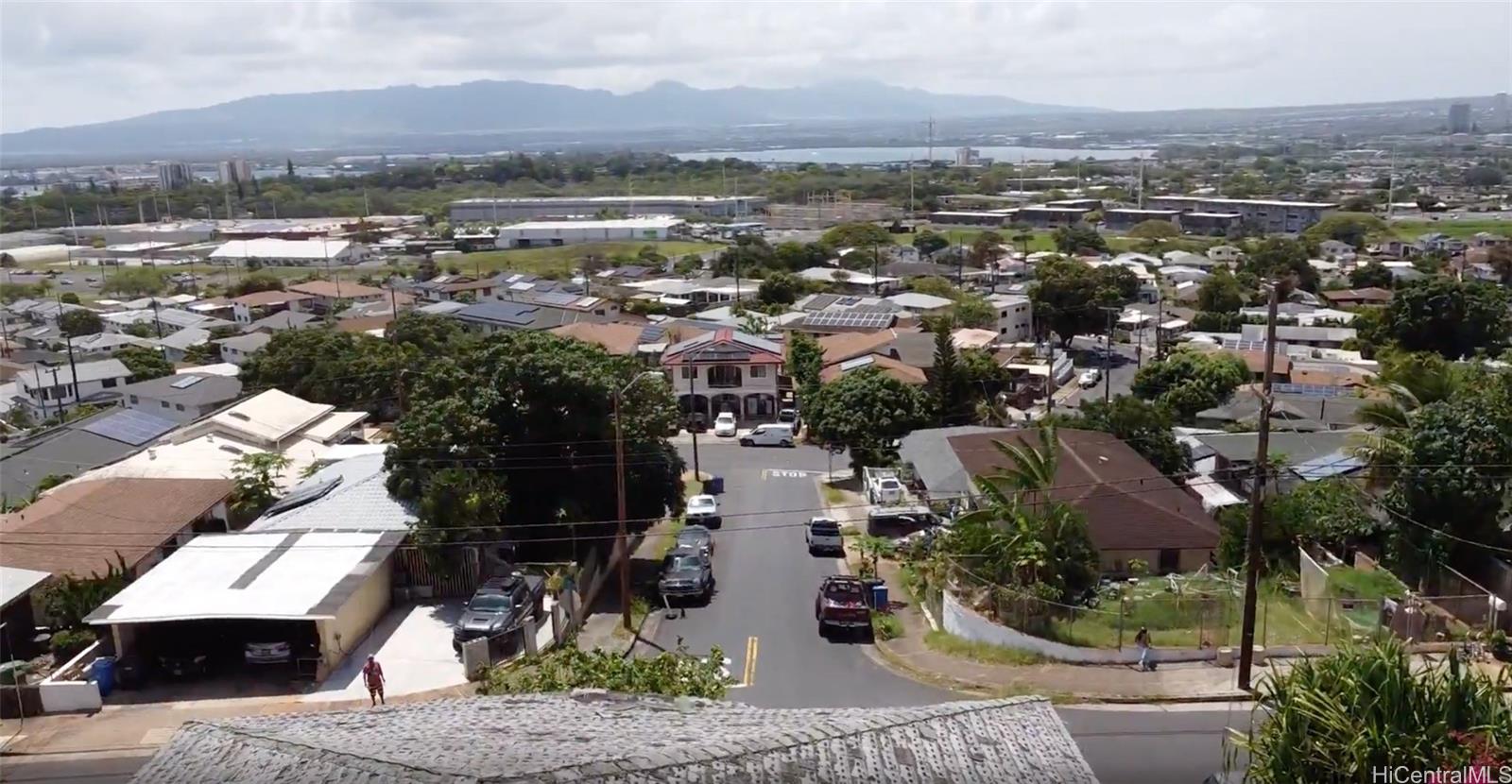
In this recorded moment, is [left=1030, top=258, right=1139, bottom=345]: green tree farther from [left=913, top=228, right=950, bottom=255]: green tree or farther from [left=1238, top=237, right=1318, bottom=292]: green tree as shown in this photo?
[left=913, top=228, right=950, bottom=255]: green tree

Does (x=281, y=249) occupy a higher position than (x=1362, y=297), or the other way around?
(x=281, y=249)

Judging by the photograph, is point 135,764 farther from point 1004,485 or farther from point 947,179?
point 947,179

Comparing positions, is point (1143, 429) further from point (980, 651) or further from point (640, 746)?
point (640, 746)

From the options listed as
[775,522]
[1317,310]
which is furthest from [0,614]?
[1317,310]

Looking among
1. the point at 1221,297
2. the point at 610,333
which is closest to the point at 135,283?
the point at 610,333

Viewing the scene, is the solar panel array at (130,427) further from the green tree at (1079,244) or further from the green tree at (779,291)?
the green tree at (1079,244)

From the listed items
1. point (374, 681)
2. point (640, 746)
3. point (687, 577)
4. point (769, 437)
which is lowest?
point (769, 437)

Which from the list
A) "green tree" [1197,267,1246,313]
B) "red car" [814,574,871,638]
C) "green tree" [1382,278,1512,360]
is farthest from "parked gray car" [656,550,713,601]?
"green tree" [1197,267,1246,313]
